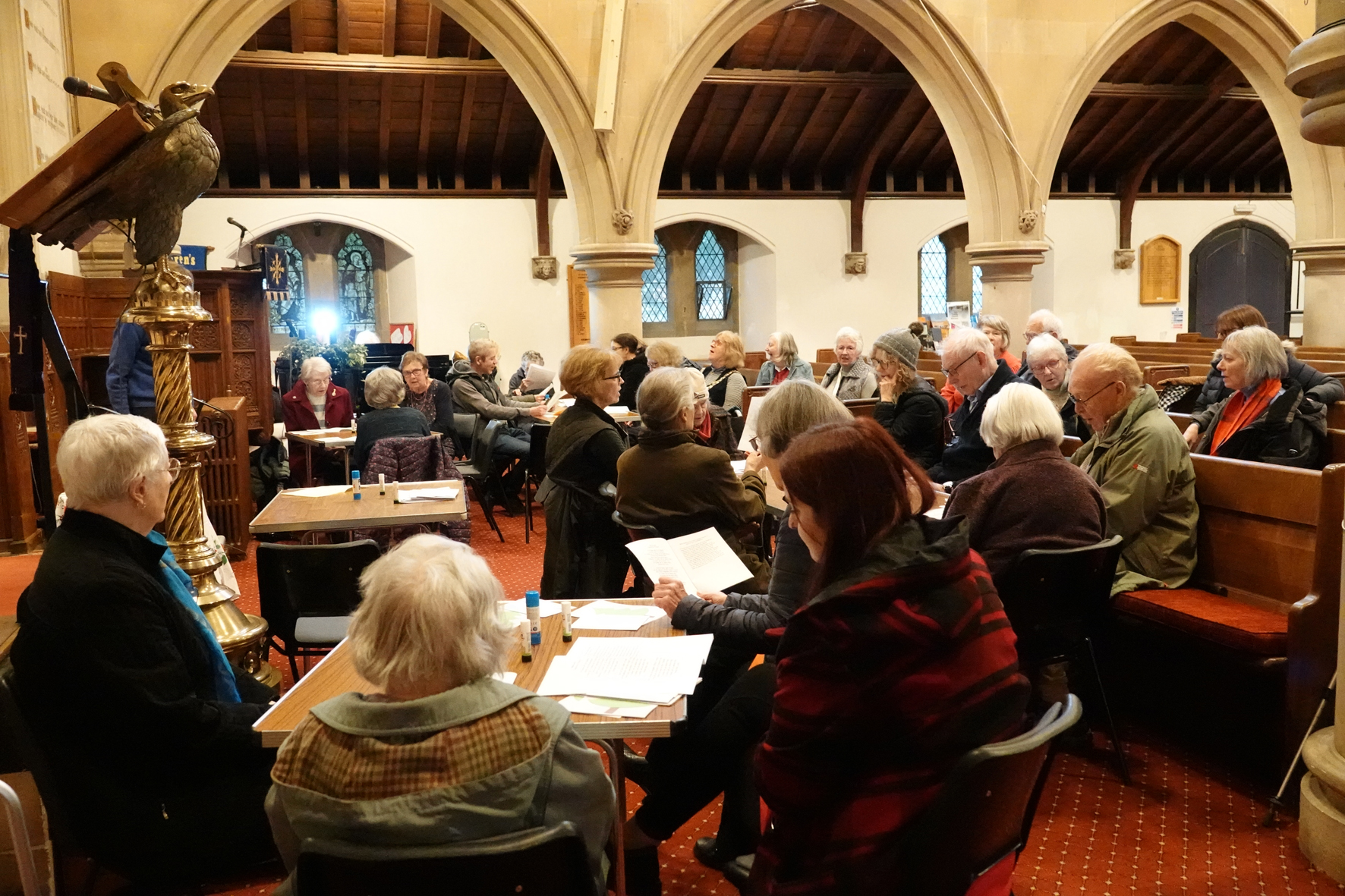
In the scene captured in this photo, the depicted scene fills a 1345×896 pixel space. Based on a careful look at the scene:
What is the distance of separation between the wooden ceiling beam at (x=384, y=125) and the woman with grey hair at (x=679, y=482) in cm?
1002

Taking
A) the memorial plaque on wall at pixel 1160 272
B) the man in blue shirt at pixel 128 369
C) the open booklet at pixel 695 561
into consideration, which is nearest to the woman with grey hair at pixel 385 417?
the man in blue shirt at pixel 128 369

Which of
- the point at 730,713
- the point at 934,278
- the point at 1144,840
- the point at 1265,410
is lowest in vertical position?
the point at 1144,840

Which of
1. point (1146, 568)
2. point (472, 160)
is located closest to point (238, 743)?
point (1146, 568)

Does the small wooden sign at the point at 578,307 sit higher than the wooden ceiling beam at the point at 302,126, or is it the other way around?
the wooden ceiling beam at the point at 302,126

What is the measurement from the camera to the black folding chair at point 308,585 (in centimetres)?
402

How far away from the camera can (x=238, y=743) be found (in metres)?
2.39

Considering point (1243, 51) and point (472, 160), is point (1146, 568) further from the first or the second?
point (472, 160)

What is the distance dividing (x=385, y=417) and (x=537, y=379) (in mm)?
3662

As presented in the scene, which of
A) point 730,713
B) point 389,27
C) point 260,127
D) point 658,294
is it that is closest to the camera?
point 730,713

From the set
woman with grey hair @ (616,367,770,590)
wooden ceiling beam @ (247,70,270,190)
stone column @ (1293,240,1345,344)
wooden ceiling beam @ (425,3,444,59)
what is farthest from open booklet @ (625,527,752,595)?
wooden ceiling beam @ (247,70,270,190)

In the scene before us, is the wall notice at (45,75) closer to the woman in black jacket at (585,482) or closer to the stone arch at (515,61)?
the stone arch at (515,61)

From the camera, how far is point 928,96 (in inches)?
373

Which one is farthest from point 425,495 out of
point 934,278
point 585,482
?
point 934,278

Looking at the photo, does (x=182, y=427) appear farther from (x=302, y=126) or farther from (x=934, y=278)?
(x=934, y=278)
